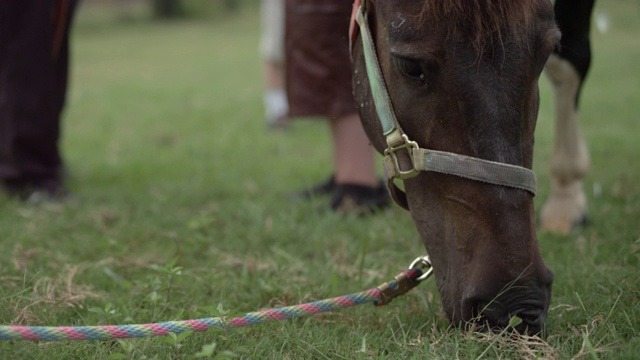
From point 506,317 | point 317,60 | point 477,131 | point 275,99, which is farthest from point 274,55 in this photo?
point 506,317

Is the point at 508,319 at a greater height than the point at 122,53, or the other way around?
the point at 508,319

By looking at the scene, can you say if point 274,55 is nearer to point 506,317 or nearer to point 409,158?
point 409,158

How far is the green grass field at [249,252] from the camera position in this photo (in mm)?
1973

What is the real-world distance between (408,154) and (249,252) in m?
1.30

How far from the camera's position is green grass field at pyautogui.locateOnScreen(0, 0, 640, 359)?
6.47 ft

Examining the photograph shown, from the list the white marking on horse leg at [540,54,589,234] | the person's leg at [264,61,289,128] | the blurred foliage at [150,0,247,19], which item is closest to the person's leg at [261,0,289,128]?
the person's leg at [264,61,289,128]

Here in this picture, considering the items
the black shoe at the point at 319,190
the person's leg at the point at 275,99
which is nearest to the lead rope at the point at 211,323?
the black shoe at the point at 319,190

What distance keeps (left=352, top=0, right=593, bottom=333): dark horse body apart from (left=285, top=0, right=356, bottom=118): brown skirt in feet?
5.37

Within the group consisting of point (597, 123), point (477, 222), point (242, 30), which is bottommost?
point (242, 30)

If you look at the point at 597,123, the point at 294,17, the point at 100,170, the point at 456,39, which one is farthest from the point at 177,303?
the point at 597,123

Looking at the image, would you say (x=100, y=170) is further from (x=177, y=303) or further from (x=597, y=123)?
(x=597, y=123)

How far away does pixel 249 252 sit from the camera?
3.09 metres

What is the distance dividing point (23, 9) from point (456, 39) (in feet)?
9.50

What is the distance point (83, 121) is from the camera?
7172mm
